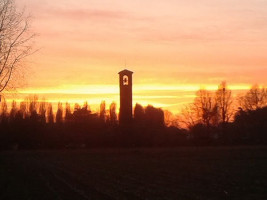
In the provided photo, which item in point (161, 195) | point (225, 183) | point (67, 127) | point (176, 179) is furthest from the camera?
point (67, 127)

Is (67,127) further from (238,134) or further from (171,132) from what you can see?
(238,134)

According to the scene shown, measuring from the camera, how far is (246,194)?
68.4 ft

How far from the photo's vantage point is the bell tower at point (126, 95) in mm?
95938

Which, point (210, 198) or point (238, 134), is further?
point (238, 134)

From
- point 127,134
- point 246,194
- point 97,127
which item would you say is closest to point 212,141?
point 127,134

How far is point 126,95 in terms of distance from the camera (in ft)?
319

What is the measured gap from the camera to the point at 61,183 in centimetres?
2705

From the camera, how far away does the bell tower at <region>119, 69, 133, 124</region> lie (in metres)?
95.9

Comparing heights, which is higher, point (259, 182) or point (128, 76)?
point (128, 76)

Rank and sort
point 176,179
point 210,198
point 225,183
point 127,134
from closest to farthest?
point 210,198
point 225,183
point 176,179
point 127,134

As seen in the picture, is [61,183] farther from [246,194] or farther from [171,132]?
[171,132]

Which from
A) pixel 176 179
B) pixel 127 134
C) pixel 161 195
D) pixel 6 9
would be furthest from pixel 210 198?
pixel 127 134

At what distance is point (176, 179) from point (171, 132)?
6340 cm

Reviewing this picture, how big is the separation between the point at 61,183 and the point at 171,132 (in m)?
65.3
